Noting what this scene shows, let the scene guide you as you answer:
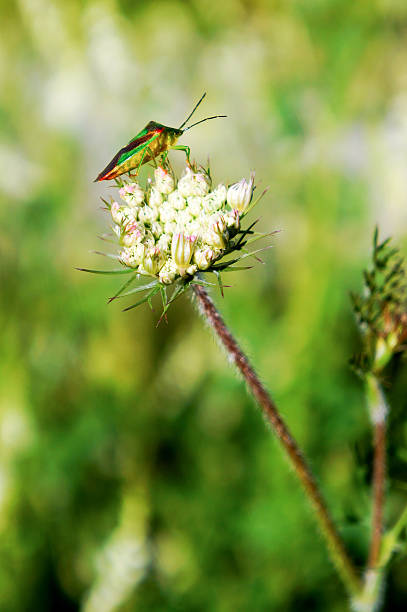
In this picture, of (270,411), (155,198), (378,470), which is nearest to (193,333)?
(378,470)

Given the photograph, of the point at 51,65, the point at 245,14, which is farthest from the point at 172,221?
the point at 245,14

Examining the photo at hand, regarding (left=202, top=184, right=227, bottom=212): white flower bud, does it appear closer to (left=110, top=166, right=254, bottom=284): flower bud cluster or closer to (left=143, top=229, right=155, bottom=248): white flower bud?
(left=110, top=166, right=254, bottom=284): flower bud cluster

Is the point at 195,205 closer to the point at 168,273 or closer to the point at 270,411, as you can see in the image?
the point at 168,273

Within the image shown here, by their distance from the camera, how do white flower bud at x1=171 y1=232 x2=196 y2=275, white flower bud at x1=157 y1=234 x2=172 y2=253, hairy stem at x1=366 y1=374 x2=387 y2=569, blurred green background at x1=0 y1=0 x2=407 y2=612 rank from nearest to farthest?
white flower bud at x1=171 y1=232 x2=196 y2=275, white flower bud at x1=157 y1=234 x2=172 y2=253, hairy stem at x1=366 y1=374 x2=387 y2=569, blurred green background at x1=0 y1=0 x2=407 y2=612

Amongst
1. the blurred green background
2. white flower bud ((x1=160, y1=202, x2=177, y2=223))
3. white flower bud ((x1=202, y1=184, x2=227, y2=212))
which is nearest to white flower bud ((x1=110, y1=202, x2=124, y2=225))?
white flower bud ((x1=160, y1=202, x2=177, y2=223))

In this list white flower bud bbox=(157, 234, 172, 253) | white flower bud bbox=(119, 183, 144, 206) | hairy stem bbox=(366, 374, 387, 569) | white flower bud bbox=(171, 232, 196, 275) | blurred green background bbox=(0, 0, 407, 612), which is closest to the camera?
white flower bud bbox=(171, 232, 196, 275)

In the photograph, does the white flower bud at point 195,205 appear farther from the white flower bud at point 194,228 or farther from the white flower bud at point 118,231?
the white flower bud at point 118,231
